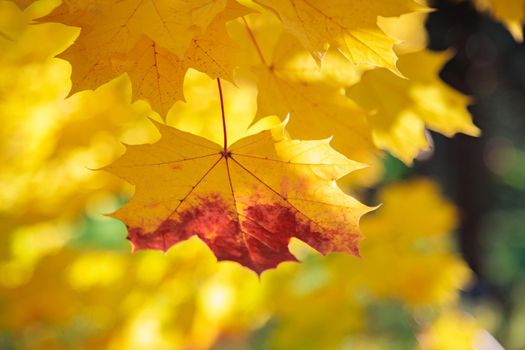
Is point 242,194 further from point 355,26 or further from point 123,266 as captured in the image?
point 123,266

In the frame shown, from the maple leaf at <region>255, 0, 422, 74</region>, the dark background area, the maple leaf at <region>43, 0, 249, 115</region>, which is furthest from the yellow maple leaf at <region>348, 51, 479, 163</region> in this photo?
the dark background area

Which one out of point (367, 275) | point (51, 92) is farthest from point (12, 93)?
point (367, 275)

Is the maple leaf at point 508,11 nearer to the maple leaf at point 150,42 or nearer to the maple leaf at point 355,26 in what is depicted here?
the maple leaf at point 355,26

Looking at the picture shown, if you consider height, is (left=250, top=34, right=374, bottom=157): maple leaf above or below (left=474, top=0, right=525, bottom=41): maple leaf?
below

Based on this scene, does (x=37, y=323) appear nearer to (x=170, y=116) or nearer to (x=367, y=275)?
(x=170, y=116)

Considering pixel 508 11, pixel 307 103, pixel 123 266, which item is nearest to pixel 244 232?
pixel 307 103

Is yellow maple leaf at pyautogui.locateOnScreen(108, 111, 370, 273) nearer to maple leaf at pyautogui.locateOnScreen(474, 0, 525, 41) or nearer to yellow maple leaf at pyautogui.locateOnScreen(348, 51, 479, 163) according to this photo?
yellow maple leaf at pyautogui.locateOnScreen(348, 51, 479, 163)

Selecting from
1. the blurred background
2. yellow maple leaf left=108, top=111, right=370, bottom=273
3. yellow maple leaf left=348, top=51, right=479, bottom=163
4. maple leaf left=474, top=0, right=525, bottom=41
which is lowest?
the blurred background

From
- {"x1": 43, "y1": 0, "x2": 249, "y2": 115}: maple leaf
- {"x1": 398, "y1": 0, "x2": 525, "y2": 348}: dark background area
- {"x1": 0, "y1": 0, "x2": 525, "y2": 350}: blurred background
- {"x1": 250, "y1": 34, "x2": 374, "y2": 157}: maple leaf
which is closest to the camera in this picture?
{"x1": 43, "y1": 0, "x2": 249, "y2": 115}: maple leaf
